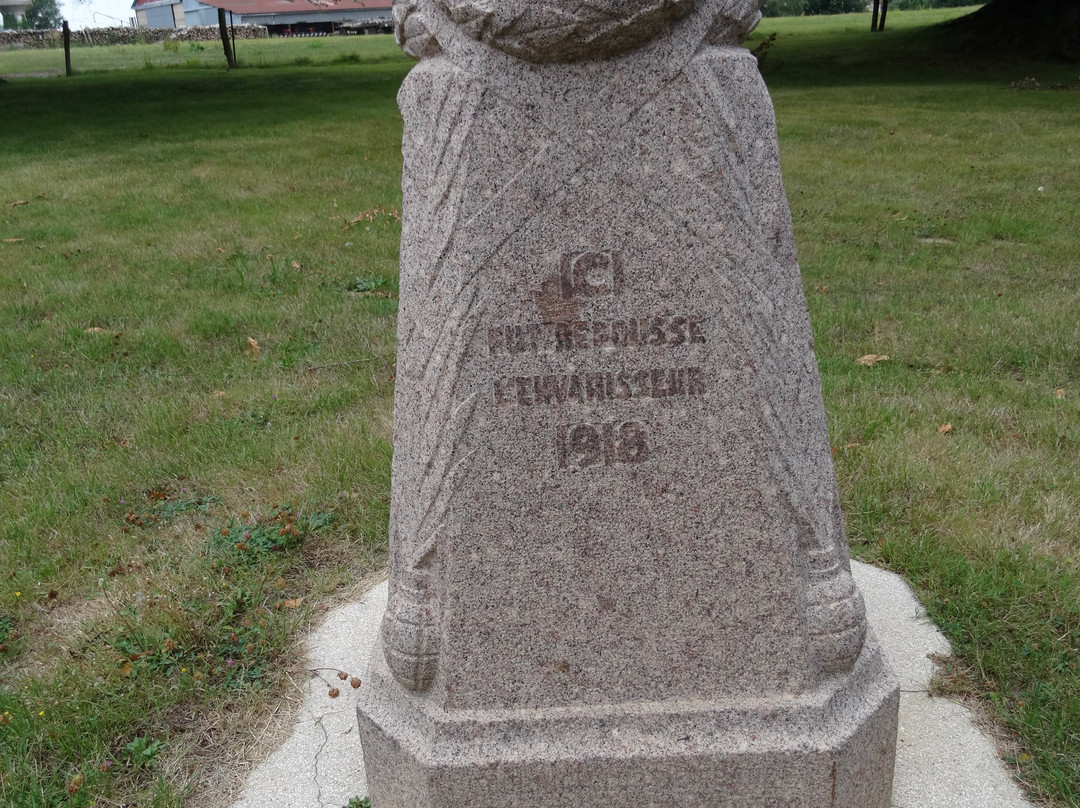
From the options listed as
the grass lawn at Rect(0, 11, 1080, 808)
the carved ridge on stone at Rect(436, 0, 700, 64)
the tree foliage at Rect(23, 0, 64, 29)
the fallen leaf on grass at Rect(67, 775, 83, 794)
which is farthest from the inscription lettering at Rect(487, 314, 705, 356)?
the tree foliage at Rect(23, 0, 64, 29)

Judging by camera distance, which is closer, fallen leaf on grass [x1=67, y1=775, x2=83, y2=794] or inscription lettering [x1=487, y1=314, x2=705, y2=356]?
inscription lettering [x1=487, y1=314, x2=705, y2=356]

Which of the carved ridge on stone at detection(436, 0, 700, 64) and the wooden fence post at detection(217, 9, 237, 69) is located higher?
the wooden fence post at detection(217, 9, 237, 69)

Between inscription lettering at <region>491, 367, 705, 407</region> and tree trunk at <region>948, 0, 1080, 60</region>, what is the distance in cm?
1991

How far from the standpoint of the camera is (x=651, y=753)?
2102 mm

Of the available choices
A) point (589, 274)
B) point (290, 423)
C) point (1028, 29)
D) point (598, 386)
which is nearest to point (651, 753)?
point (598, 386)

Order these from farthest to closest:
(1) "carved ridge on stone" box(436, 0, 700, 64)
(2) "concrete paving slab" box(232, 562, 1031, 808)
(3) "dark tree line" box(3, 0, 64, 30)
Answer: (3) "dark tree line" box(3, 0, 64, 30) → (2) "concrete paving slab" box(232, 562, 1031, 808) → (1) "carved ridge on stone" box(436, 0, 700, 64)

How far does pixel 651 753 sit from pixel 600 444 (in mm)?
714

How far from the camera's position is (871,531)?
11.8 feet

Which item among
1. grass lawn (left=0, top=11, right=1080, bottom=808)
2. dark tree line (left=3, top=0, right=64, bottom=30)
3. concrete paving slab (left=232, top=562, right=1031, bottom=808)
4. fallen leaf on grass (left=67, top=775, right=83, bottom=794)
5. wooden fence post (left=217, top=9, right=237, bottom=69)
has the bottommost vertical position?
concrete paving slab (left=232, top=562, right=1031, bottom=808)

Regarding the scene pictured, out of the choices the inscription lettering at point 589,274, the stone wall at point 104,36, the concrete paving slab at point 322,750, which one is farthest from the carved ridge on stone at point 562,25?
the stone wall at point 104,36

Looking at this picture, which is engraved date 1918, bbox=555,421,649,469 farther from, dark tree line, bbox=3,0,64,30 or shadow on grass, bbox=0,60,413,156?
dark tree line, bbox=3,0,64,30

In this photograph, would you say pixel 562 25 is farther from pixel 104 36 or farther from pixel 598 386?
pixel 104 36

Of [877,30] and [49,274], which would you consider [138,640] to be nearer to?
[49,274]

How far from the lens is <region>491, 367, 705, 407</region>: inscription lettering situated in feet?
6.43
